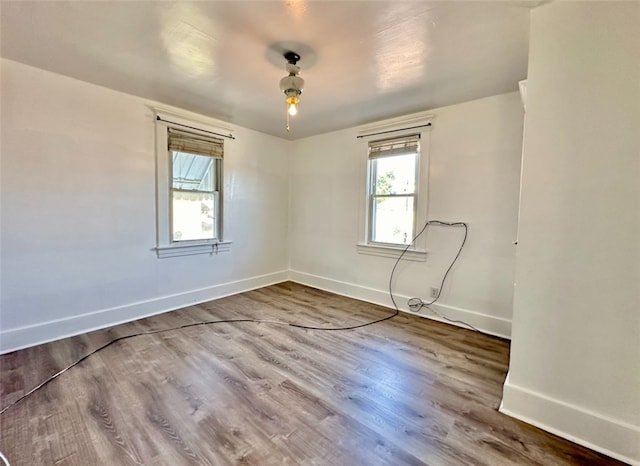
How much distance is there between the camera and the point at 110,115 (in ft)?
9.30

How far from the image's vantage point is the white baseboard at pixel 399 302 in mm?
2859

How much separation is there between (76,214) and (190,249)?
1.19 metres

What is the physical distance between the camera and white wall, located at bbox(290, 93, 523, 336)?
2.79m

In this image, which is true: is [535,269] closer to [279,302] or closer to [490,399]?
[490,399]

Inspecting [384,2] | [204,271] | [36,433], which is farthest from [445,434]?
[204,271]

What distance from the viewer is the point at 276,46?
1996 mm

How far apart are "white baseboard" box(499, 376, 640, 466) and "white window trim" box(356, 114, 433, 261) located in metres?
1.79

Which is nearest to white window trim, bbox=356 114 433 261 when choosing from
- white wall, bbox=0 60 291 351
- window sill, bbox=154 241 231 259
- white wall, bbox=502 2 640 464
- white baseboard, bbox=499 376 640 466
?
white wall, bbox=502 2 640 464

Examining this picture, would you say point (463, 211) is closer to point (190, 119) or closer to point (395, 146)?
point (395, 146)

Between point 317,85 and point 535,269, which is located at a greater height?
point 317,85

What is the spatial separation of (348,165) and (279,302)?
7.15 feet

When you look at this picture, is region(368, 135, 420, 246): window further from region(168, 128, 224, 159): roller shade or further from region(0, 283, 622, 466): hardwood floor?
region(168, 128, 224, 159): roller shade

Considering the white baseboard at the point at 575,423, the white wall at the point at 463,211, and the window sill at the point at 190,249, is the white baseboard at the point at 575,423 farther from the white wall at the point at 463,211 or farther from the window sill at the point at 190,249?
the window sill at the point at 190,249

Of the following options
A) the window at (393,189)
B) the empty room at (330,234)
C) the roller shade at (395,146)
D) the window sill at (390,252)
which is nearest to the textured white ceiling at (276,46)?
the empty room at (330,234)
